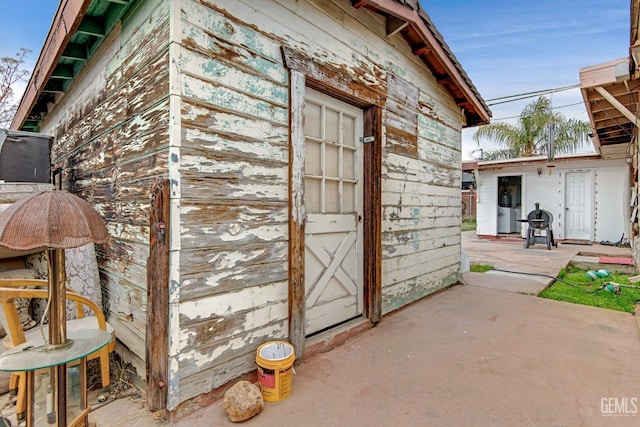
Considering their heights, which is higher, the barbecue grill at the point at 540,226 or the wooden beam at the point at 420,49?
the wooden beam at the point at 420,49

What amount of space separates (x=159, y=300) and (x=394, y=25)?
3.10 meters

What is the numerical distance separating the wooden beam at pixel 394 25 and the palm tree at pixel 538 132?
38.7 feet

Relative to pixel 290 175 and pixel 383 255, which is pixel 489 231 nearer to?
pixel 383 255

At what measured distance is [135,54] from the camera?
196 centimetres

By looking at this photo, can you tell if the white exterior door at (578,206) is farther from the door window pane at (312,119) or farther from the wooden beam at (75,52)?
the wooden beam at (75,52)

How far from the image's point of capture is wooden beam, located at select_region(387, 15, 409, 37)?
299cm

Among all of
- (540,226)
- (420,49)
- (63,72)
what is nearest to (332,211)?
(420,49)

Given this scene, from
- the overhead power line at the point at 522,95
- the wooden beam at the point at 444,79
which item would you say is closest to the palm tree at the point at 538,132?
the overhead power line at the point at 522,95

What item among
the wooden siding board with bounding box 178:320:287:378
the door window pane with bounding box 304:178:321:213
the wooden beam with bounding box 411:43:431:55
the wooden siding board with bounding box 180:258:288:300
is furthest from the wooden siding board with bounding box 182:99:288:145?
the wooden beam with bounding box 411:43:431:55

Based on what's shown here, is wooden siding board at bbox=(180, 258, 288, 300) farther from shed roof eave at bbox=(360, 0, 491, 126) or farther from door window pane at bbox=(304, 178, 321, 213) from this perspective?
shed roof eave at bbox=(360, 0, 491, 126)

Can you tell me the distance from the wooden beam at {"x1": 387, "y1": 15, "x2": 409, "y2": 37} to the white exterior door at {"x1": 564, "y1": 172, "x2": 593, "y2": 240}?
921cm

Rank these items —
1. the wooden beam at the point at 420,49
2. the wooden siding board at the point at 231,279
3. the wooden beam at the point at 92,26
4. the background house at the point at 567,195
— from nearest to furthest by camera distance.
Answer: the wooden siding board at the point at 231,279 < the wooden beam at the point at 92,26 < the wooden beam at the point at 420,49 < the background house at the point at 567,195

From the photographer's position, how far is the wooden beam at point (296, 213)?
2145mm

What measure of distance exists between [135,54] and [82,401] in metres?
1.92
